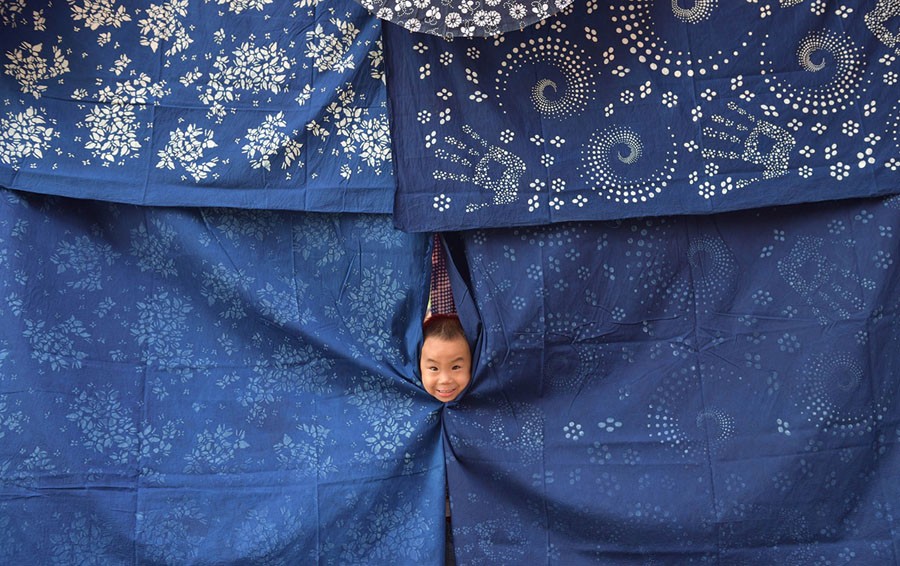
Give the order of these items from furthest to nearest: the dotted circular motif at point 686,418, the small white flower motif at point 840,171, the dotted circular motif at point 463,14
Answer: the dotted circular motif at point 686,418
the small white flower motif at point 840,171
the dotted circular motif at point 463,14

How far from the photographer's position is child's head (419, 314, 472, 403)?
2.91m

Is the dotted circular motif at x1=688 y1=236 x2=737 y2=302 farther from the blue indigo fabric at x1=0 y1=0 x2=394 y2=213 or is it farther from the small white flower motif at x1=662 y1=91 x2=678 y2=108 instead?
the blue indigo fabric at x1=0 y1=0 x2=394 y2=213

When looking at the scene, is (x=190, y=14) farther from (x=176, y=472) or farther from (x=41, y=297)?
(x=176, y=472)

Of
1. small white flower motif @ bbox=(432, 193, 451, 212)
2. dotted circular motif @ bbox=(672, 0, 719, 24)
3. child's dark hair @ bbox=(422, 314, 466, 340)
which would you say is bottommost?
child's dark hair @ bbox=(422, 314, 466, 340)

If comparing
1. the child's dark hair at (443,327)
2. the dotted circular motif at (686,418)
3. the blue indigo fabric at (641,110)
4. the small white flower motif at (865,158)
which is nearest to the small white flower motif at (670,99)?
the blue indigo fabric at (641,110)

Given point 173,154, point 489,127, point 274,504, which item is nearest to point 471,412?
point 274,504

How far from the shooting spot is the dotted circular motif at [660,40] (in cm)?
276

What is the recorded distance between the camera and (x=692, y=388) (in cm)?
287

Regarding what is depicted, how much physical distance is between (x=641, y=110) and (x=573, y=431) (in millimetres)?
1032

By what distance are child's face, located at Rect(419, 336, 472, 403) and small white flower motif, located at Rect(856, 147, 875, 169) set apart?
1335mm

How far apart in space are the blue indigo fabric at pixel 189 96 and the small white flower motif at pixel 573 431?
36.1 inches

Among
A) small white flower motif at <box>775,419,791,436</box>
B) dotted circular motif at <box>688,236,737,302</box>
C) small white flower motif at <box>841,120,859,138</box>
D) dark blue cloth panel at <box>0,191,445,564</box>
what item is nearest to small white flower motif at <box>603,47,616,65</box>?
dotted circular motif at <box>688,236,737,302</box>

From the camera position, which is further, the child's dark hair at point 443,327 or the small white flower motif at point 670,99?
the child's dark hair at point 443,327

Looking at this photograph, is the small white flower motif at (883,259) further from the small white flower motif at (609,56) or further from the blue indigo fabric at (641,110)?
the small white flower motif at (609,56)
